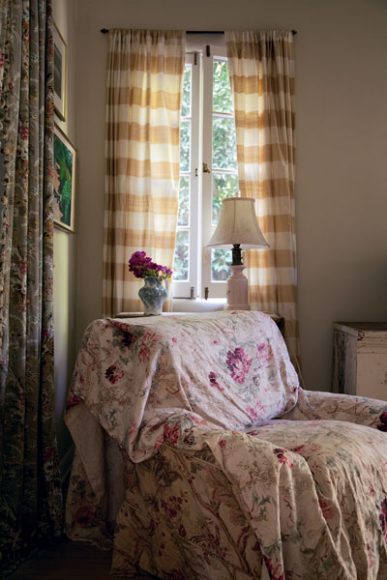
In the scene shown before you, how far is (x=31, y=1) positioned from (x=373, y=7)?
2106mm

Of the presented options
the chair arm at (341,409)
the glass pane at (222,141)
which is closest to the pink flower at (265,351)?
the chair arm at (341,409)

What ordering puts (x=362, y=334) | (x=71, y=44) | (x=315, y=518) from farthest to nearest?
(x=71, y=44) < (x=362, y=334) < (x=315, y=518)

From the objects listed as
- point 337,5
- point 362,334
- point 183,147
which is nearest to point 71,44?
point 183,147

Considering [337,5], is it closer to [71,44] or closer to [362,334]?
[71,44]

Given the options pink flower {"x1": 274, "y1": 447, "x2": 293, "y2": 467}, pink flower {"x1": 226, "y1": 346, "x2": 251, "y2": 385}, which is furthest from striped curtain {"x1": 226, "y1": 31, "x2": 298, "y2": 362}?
pink flower {"x1": 274, "y1": 447, "x2": 293, "y2": 467}

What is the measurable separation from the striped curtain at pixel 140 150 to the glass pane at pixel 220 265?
Answer: 0.94 ft

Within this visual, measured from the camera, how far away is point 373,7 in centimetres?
278

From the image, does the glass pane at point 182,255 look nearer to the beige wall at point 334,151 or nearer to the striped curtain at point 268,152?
the striped curtain at point 268,152

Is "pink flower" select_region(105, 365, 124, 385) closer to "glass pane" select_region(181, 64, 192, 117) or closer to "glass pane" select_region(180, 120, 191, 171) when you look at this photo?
"glass pane" select_region(180, 120, 191, 171)

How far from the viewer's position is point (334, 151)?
2775mm

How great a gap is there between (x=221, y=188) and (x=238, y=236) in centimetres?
55

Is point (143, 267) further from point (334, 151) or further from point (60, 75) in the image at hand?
point (334, 151)

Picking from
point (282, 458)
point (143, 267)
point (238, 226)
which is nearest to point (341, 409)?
point (282, 458)

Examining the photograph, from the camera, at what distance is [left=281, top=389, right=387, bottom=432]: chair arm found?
1.73 meters
